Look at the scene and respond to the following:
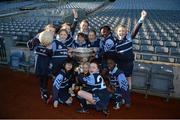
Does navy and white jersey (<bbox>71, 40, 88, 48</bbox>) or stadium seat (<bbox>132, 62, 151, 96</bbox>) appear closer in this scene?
navy and white jersey (<bbox>71, 40, 88, 48</bbox>)

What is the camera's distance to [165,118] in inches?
208

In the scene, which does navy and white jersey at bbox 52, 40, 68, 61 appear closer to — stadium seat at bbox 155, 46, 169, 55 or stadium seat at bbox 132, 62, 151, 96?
stadium seat at bbox 132, 62, 151, 96

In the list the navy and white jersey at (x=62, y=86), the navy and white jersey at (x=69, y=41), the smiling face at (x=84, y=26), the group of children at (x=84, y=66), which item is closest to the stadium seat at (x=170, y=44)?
the group of children at (x=84, y=66)

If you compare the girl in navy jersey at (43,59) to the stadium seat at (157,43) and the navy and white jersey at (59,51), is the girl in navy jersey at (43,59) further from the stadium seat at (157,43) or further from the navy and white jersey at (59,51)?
the stadium seat at (157,43)

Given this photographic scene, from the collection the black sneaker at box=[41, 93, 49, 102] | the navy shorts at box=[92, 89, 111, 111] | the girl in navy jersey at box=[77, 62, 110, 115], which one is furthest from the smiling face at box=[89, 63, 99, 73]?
the black sneaker at box=[41, 93, 49, 102]

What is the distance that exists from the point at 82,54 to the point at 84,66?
83cm

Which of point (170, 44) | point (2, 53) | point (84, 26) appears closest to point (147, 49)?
point (170, 44)

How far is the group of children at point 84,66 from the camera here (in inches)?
209

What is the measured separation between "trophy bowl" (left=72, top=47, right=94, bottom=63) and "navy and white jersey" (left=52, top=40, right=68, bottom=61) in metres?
0.32

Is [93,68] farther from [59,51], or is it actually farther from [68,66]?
[59,51]

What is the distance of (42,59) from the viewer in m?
5.73

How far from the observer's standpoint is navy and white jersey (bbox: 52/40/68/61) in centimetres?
572

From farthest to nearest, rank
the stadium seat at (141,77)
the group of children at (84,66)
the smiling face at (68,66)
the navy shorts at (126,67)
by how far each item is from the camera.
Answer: the stadium seat at (141,77) → the navy shorts at (126,67) → the smiling face at (68,66) → the group of children at (84,66)

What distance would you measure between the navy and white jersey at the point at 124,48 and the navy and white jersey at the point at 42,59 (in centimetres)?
164
